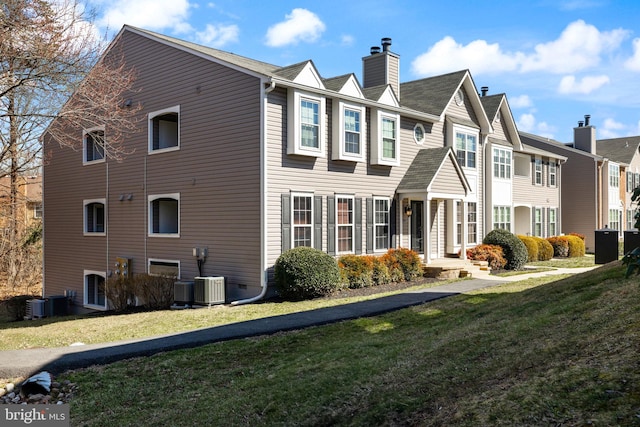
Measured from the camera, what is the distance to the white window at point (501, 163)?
82.2 ft

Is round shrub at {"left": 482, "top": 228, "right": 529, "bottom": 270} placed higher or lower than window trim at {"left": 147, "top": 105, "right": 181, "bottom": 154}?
lower

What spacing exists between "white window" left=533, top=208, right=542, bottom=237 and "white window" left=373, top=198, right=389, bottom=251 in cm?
1364

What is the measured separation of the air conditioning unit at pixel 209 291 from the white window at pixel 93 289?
22.6 feet

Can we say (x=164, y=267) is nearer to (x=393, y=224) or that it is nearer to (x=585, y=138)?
(x=393, y=224)

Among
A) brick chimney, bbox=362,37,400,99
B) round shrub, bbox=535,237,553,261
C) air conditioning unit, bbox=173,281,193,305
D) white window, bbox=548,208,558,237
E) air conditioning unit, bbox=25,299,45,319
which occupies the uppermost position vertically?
brick chimney, bbox=362,37,400,99

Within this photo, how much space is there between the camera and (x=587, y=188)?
113ft

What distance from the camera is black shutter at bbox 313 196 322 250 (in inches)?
642

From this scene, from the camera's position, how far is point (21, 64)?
11.5 metres

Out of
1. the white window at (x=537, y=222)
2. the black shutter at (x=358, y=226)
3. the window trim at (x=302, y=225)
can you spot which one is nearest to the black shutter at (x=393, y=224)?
the black shutter at (x=358, y=226)

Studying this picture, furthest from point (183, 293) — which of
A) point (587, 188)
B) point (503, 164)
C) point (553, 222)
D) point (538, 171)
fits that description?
point (587, 188)

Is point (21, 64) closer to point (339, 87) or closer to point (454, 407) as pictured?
point (339, 87)

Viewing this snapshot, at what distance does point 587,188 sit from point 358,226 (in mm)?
22825

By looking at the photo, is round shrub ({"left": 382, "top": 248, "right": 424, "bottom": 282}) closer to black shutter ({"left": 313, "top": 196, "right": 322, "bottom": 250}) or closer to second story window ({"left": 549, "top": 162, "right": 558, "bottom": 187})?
black shutter ({"left": 313, "top": 196, "right": 322, "bottom": 250})

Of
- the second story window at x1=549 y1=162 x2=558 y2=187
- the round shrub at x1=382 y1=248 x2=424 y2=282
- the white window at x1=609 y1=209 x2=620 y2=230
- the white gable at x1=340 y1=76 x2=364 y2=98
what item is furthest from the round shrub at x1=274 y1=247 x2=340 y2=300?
the white window at x1=609 y1=209 x2=620 y2=230
